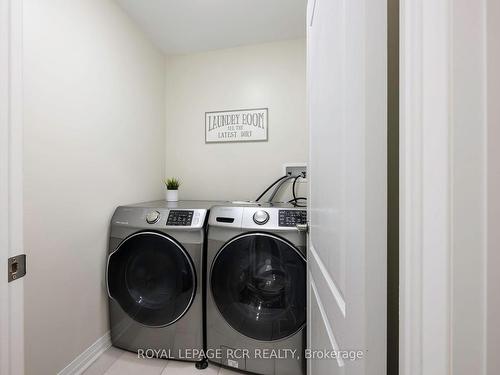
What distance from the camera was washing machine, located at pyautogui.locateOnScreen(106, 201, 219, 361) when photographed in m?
1.33

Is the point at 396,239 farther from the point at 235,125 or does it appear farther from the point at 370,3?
the point at 235,125

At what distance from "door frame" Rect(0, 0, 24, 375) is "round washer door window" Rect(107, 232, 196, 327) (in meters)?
0.73

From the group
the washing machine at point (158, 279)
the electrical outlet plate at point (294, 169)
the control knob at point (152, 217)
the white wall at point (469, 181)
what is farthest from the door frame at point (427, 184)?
the electrical outlet plate at point (294, 169)

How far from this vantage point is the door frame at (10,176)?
23.2 inches

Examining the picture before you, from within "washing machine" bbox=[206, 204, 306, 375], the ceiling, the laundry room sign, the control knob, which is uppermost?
the ceiling

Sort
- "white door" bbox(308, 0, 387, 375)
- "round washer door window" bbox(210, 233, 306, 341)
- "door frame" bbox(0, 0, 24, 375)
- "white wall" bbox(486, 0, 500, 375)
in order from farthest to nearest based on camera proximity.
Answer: "round washer door window" bbox(210, 233, 306, 341) < "door frame" bbox(0, 0, 24, 375) < "white door" bbox(308, 0, 387, 375) < "white wall" bbox(486, 0, 500, 375)

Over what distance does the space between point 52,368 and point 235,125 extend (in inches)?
76.1

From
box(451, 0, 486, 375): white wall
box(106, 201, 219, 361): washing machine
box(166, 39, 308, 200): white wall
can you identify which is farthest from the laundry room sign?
box(451, 0, 486, 375): white wall

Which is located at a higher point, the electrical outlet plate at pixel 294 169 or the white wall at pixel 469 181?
the electrical outlet plate at pixel 294 169

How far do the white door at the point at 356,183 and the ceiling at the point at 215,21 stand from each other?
1207 mm

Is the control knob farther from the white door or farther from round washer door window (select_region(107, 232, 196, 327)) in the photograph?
the white door

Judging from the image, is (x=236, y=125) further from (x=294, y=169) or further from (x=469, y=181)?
(x=469, y=181)

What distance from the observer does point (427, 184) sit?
291mm

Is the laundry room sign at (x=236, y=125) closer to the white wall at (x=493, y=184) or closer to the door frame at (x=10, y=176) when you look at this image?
the door frame at (x=10, y=176)
